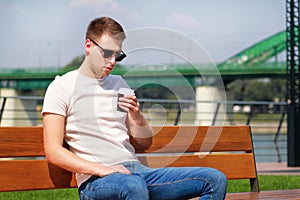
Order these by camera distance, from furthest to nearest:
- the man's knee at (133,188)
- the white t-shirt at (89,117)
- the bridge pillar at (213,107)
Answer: the bridge pillar at (213,107) < the white t-shirt at (89,117) < the man's knee at (133,188)

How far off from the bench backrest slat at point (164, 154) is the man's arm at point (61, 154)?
0.31 metres

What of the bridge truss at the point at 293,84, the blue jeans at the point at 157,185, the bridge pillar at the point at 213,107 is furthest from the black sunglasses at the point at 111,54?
the bridge truss at the point at 293,84

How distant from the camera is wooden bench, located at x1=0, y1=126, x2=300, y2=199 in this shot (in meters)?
3.12

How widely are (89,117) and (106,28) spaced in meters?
0.41

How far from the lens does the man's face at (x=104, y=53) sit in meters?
2.93

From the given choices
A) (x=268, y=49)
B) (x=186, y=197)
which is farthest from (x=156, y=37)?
(x=268, y=49)

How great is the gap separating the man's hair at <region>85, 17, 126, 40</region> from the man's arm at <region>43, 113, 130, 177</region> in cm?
41

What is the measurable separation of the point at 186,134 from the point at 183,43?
70 cm

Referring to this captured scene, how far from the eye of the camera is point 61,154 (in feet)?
9.34

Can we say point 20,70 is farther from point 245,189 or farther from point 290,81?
point 245,189

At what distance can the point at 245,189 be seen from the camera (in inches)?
226

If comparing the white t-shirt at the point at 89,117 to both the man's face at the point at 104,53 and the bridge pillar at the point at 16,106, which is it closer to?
the man's face at the point at 104,53

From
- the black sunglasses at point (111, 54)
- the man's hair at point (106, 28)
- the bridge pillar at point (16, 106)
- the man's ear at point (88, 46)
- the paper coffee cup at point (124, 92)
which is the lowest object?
the bridge pillar at point (16, 106)

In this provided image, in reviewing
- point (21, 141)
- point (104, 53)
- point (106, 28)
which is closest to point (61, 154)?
point (21, 141)
